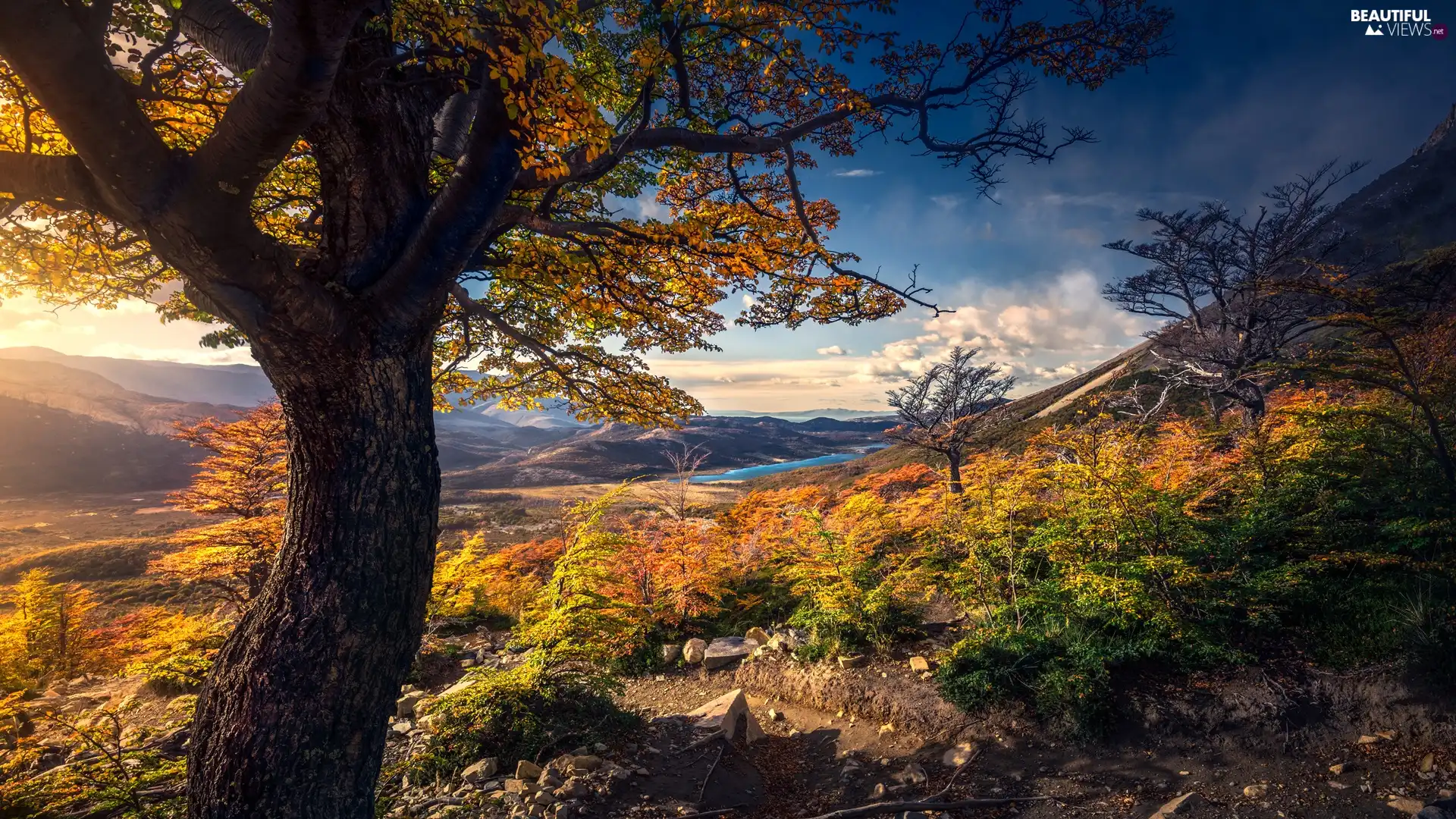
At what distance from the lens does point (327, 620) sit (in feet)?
8.34

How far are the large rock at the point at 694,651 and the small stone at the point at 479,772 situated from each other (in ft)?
12.6

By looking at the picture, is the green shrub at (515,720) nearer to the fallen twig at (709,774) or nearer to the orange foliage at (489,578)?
the fallen twig at (709,774)

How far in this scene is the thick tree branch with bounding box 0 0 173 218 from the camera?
1.82m

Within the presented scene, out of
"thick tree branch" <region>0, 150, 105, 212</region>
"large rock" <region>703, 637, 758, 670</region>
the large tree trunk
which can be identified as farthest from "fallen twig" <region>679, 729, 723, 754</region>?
"thick tree branch" <region>0, 150, 105, 212</region>

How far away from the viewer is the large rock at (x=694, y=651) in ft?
25.5

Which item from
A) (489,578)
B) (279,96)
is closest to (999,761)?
(279,96)

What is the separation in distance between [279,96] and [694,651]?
797cm

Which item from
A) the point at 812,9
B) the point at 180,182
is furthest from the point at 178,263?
the point at 812,9

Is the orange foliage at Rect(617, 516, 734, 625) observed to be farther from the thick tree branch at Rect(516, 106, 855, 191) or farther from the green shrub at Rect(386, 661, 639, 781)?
the thick tree branch at Rect(516, 106, 855, 191)

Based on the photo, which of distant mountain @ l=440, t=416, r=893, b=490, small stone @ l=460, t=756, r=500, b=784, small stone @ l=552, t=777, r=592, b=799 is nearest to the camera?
A: small stone @ l=552, t=777, r=592, b=799

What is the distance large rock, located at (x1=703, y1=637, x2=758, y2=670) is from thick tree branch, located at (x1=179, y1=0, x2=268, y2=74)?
8.05m

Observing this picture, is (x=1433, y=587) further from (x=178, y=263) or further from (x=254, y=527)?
(x=254, y=527)

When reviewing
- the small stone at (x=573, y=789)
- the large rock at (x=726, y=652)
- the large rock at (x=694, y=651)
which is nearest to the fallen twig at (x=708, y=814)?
the small stone at (x=573, y=789)

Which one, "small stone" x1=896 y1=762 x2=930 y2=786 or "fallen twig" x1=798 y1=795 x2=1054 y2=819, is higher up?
"fallen twig" x1=798 y1=795 x2=1054 y2=819
